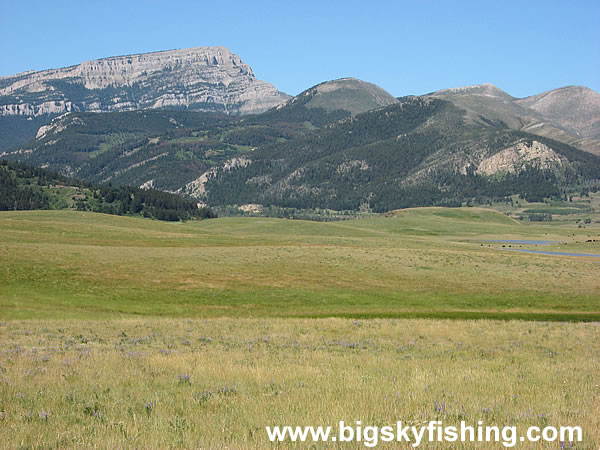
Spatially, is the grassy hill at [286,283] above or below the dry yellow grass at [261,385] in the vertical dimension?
below

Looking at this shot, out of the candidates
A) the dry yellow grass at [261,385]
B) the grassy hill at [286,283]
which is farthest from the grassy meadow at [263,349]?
the grassy hill at [286,283]

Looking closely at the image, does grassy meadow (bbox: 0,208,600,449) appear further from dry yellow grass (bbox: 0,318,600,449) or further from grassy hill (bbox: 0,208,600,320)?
grassy hill (bbox: 0,208,600,320)

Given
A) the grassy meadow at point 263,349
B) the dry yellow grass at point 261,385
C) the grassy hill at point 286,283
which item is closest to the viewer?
the dry yellow grass at point 261,385

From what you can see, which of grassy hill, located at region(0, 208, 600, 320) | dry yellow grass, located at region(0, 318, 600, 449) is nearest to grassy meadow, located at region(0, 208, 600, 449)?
dry yellow grass, located at region(0, 318, 600, 449)

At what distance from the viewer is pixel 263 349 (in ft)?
75.3

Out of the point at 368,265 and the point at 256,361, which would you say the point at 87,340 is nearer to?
the point at 256,361

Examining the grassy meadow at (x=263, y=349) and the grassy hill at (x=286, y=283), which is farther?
the grassy hill at (x=286, y=283)

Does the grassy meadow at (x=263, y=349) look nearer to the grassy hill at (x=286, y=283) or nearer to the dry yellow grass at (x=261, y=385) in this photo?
the dry yellow grass at (x=261, y=385)

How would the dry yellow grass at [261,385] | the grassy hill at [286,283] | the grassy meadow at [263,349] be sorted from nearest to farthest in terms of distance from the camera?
the dry yellow grass at [261,385], the grassy meadow at [263,349], the grassy hill at [286,283]

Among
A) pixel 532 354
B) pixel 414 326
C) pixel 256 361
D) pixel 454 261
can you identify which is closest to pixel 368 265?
pixel 454 261

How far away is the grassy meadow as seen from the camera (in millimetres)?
10727

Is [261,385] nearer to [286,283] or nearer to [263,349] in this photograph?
[263,349]

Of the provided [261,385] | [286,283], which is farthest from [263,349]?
[286,283]

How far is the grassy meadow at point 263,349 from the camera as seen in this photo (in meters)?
10.7
